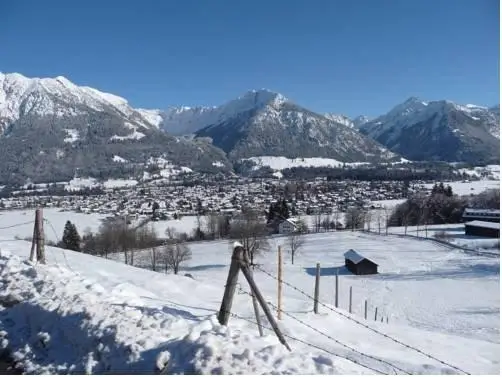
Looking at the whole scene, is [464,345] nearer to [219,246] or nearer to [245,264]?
[245,264]

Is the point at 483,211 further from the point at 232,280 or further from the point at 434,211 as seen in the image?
the point at 232,280

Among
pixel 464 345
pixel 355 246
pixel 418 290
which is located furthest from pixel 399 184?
pixel 464 345

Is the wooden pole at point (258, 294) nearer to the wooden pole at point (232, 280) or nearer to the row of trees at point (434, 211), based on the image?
the wooden pole at point (232, 280)

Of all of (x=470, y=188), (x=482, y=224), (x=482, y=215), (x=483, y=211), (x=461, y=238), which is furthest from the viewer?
(x=470, y=188)

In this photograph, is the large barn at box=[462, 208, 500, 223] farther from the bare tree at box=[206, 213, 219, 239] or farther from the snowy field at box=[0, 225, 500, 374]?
the snowy field at box=[0, 225, 500, 374]

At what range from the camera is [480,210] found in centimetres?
7988

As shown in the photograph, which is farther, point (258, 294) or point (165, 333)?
point (258, 294)

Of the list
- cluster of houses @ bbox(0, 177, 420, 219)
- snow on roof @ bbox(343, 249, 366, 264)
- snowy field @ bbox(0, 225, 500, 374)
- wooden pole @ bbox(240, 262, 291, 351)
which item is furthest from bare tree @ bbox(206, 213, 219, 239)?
wooden pole @ bbox(240, 262, 291, 351)

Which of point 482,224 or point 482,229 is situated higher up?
point 482,224

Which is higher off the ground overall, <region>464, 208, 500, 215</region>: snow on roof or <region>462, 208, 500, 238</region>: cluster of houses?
<region>464, 208, 500, 215</region>: snow on roof

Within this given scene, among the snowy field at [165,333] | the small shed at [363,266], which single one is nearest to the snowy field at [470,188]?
the small shed at [363,266]

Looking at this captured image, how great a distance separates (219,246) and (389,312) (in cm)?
3822

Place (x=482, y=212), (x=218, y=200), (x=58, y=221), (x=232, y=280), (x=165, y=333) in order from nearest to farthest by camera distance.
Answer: (x=165, y=333) < (x=232, y=280) < (x=482, y=212) < (x=58, y=221) < (x=218, y=200)

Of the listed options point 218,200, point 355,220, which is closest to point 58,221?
point 218,200
